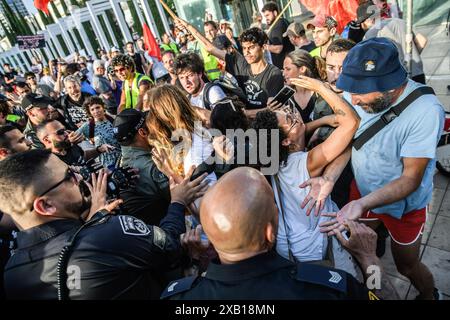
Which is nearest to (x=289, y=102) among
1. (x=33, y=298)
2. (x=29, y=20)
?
(x=33, y=298)

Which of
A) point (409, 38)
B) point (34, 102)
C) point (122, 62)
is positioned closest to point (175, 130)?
point (409, 38)

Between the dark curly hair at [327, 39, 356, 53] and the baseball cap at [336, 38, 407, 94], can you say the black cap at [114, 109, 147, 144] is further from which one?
the dark curly hair at [327, 39, 356, 53]

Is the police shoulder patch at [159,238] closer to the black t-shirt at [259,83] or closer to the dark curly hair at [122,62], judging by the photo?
the black t-shirt at [259,83]

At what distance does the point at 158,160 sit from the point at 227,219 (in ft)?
4.46

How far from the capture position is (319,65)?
3.36 meters

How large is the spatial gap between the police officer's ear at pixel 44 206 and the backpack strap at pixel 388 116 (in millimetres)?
2059

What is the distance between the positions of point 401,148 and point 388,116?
23cm

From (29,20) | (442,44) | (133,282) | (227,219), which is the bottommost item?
(442,44)

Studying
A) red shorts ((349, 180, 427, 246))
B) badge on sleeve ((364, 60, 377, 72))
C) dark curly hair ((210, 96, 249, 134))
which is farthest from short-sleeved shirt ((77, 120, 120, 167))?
red shorts ((349, 180, 427, 246))

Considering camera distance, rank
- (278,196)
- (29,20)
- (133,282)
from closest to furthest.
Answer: (133,282), (278,196), (29,20)

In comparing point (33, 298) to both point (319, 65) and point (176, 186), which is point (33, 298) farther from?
point (319, 65)

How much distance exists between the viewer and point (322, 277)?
1.10m

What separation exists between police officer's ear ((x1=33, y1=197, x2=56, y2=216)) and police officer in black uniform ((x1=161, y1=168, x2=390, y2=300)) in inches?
33.9

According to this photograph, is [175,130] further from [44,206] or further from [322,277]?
[322,277]
